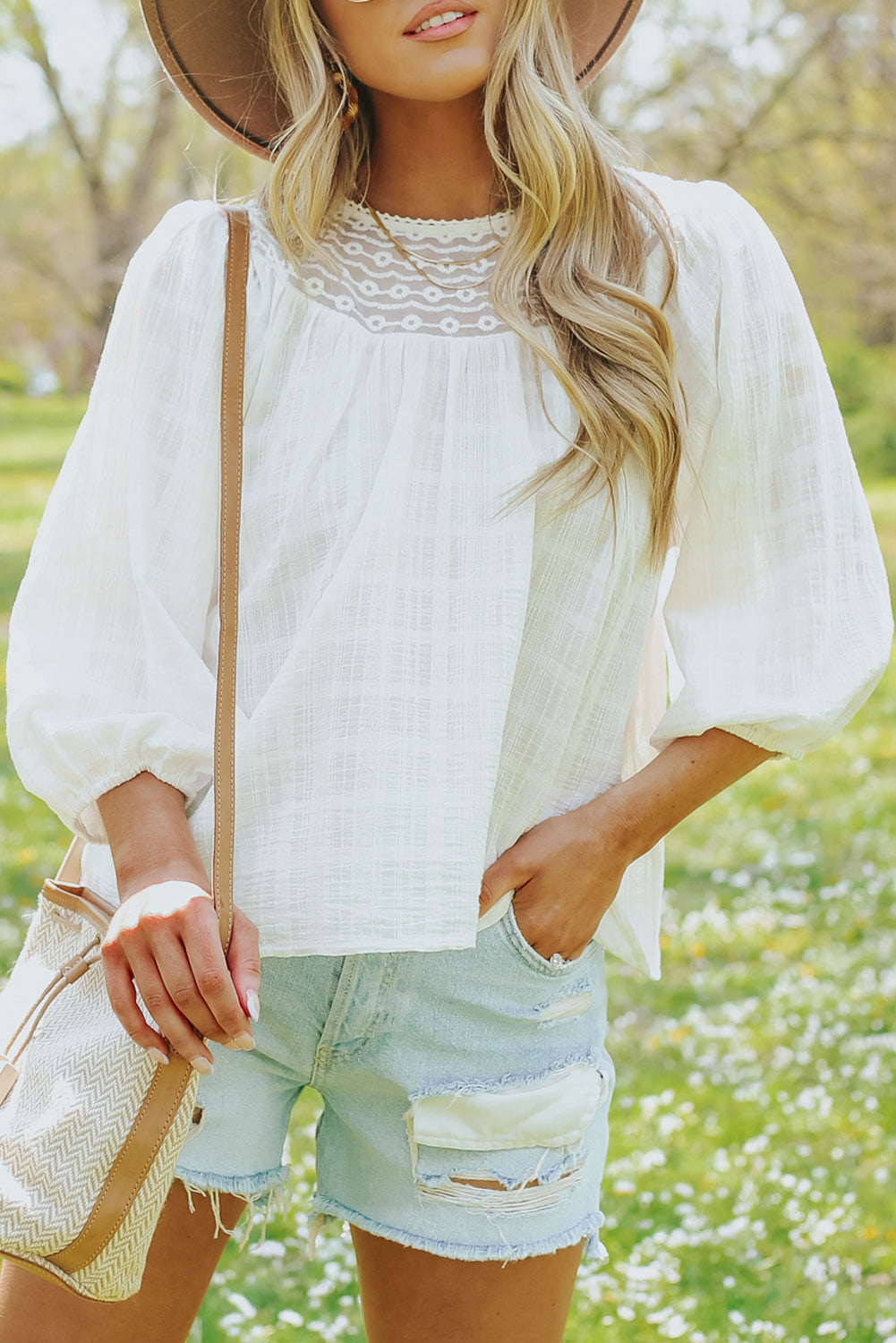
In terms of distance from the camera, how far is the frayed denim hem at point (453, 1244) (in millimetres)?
1826

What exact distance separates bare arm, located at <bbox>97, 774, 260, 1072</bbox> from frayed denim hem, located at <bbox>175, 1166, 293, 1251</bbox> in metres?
0.31

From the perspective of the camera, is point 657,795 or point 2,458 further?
point 2,458

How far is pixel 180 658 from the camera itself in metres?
1.79

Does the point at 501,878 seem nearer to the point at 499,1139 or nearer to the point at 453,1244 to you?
the point at 499,1139

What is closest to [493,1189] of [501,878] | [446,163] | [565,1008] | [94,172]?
[565,1008]

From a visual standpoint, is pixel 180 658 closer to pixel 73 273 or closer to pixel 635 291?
pixel 635 291

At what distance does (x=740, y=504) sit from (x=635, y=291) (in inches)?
11.9

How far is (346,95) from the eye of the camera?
205 centimetres

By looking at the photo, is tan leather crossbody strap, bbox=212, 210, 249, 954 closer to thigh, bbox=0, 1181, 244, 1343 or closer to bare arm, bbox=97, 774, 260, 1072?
bare arm, bbox=97, 774, 260, 1072

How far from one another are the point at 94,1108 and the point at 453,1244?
1.63 ft

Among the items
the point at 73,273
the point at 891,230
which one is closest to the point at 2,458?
the point at 73,273

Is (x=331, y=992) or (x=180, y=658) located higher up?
(x=180, y=658)

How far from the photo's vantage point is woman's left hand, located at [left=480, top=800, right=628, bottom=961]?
1.82m

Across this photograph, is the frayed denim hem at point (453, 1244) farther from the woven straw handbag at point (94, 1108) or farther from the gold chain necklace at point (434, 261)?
the gold chain necklace at point (434, 261)
